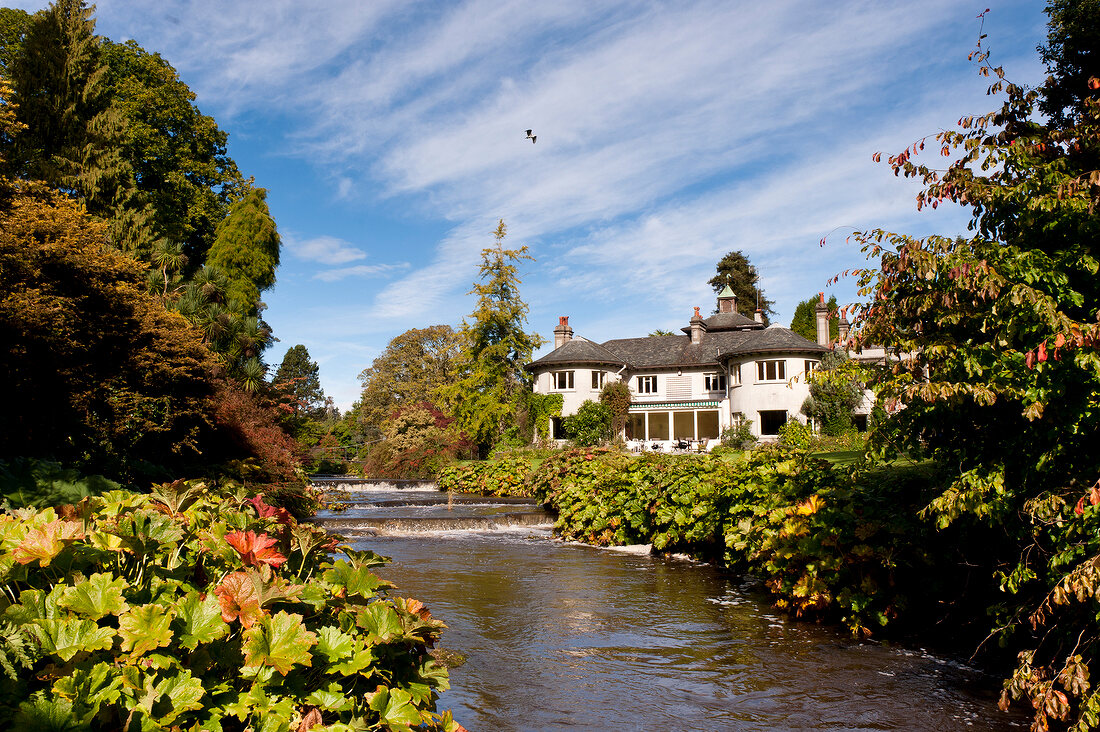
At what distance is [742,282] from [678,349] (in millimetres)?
21977

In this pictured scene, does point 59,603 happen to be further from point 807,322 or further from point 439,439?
point 807,322

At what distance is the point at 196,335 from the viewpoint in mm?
12516

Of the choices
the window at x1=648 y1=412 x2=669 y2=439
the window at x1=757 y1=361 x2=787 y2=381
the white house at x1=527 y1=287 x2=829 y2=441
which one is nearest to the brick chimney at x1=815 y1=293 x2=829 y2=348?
the white house at x1=527 y1=287 x2=829 y2=441

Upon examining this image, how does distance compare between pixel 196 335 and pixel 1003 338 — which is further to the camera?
pixel 196 335

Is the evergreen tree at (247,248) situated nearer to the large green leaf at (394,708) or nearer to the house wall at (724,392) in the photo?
the house wall at (724,392)

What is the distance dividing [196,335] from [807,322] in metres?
48.6

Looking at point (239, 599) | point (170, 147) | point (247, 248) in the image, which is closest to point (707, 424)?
point (247, 248)

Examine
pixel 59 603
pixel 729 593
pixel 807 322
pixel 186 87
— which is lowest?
pixel 729 593

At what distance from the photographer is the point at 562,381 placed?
129 feet

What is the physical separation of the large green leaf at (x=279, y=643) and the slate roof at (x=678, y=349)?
34972 mm

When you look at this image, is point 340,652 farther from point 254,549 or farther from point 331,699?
point 254,549

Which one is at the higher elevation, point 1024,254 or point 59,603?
point 1024,254

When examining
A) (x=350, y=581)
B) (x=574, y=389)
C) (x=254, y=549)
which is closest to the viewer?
(x=254, y=549)

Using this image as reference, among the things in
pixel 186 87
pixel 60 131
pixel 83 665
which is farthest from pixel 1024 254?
pixel 186 87
